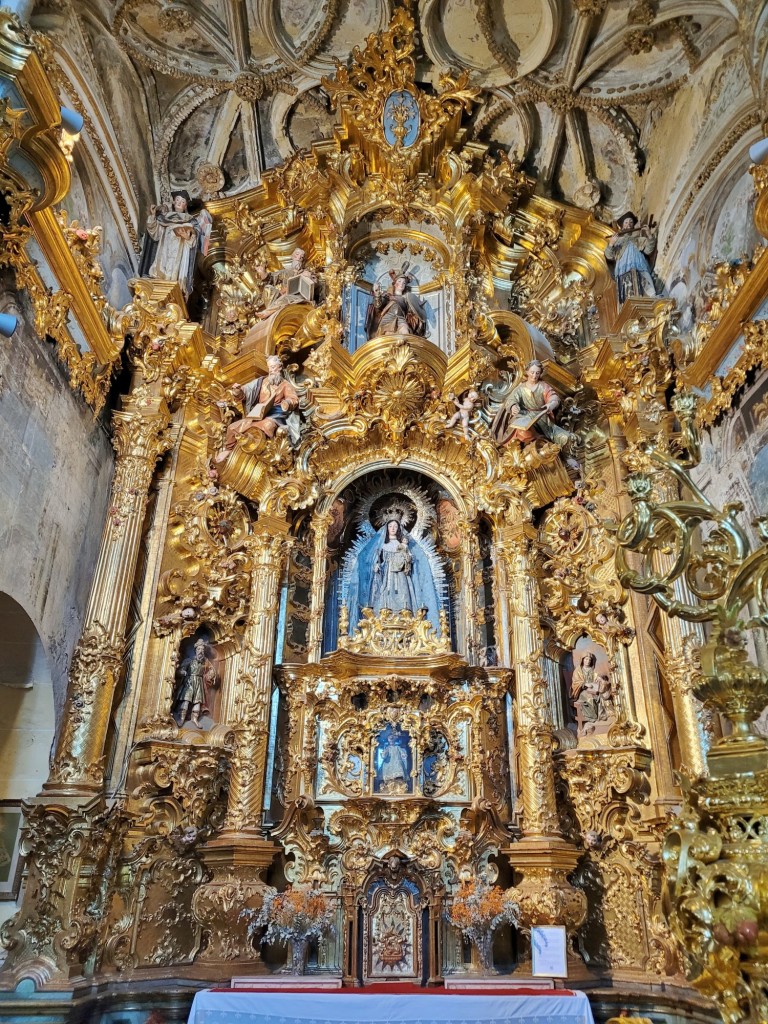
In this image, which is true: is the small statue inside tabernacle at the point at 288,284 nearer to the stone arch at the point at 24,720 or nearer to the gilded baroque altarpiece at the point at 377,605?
the gilded baroque altarpiece at the point at 377,605

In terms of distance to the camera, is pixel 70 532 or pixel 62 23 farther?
pixel 62 23

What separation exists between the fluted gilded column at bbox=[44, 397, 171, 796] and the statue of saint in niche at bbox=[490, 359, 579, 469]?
4.43m

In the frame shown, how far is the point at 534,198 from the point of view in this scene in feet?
41.2

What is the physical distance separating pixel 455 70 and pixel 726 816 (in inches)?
480

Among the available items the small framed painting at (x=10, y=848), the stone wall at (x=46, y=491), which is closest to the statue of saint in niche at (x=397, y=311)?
the stone wall at (x=46, y=491)

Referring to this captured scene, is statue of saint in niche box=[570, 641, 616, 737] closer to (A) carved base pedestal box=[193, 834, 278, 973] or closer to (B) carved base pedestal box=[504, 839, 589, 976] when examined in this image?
(B) carved base pedestal box=[504, 839, 589, 976]

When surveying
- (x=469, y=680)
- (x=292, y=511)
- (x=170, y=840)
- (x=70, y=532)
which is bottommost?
(x=170, y=840)

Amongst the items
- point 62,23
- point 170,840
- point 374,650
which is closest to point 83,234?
point 62,23

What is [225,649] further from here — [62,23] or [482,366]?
[62,23]

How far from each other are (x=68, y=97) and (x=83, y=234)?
2076 millimetres

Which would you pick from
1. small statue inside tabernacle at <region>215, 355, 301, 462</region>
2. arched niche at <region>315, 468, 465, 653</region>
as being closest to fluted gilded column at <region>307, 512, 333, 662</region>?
arched niche at <region>315, 468, 465, 653</region>

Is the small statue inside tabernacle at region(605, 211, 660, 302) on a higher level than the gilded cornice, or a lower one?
higher

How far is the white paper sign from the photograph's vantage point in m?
7.13

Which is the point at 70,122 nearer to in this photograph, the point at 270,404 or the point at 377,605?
the point at 270,404
